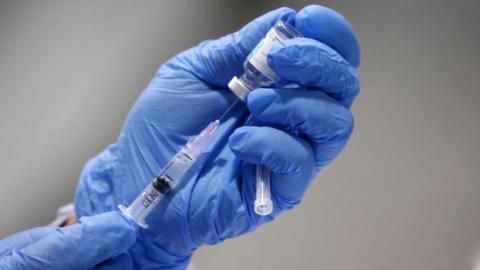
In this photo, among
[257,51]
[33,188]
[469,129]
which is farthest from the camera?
[33,188]

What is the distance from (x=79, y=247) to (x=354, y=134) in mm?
Result: 782

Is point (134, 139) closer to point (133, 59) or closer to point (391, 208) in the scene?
point (133, 59)

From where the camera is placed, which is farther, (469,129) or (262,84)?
(469,129)

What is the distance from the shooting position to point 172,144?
3.24ft

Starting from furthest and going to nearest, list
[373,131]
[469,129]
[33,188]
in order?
[33,188], [373,131], [469,129]

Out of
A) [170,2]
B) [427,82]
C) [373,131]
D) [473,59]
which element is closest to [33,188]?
[170,2]

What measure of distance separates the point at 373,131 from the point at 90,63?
899 millimetres

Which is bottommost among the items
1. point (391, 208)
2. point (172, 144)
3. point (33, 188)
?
point (391, 208)

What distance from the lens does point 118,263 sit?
0.88 m

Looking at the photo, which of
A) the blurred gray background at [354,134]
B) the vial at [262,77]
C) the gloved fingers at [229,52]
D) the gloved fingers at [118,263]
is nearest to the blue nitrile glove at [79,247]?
the gloved fingers at [118,263]

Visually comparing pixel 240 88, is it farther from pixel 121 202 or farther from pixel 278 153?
pixel 121 202

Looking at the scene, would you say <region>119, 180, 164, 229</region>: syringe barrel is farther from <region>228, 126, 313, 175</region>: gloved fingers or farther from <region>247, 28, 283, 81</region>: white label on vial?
<region>247, 28, 283, 81</region>: white label on vial

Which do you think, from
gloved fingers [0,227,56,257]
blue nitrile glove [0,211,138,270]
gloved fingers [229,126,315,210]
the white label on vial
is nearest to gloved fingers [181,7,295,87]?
the white label on vial

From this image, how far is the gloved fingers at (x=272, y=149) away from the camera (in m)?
0.77
